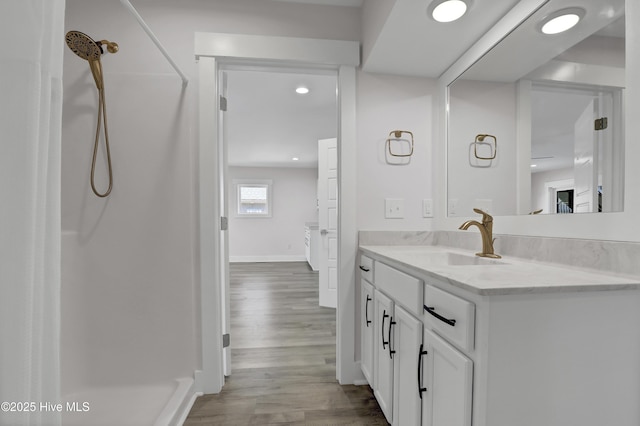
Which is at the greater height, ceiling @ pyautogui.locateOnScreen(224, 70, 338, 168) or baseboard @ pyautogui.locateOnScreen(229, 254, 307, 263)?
ceiling @ pyautogui.locateOnScreen(224, 70, 338, 168)

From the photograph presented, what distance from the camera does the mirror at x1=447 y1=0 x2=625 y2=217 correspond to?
3.00ft

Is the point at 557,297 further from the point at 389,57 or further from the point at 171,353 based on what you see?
the point at 171,353

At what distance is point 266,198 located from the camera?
23.2 ft

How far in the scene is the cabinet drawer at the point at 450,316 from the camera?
729 millimetres

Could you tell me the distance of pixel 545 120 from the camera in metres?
1.15

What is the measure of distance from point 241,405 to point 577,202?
195 centimetres

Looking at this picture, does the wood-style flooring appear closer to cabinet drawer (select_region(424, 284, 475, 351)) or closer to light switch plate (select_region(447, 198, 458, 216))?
cabinet drawer (select_region(424, 284, 475, 351))

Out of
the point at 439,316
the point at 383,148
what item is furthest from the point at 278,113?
the point at 439,316

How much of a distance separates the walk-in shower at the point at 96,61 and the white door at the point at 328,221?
2099 mm

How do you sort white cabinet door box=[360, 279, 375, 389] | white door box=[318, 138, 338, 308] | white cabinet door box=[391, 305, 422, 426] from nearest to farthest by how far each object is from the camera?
white cabinet door box=[391, 305, 422, 426], white cabinet door box=[360, 279, 375, 389], white door box=[318, 138, 338, 308]

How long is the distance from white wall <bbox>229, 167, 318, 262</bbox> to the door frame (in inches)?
212

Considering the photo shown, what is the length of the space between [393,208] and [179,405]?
66.6 inches

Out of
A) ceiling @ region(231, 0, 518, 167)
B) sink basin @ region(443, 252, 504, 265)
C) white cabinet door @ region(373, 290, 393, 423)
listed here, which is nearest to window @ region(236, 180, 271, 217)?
ceiling @ region(231, 0, 518, 167)

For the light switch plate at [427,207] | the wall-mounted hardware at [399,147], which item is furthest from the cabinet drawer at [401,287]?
the wall-mounted hardware at [399,147]
